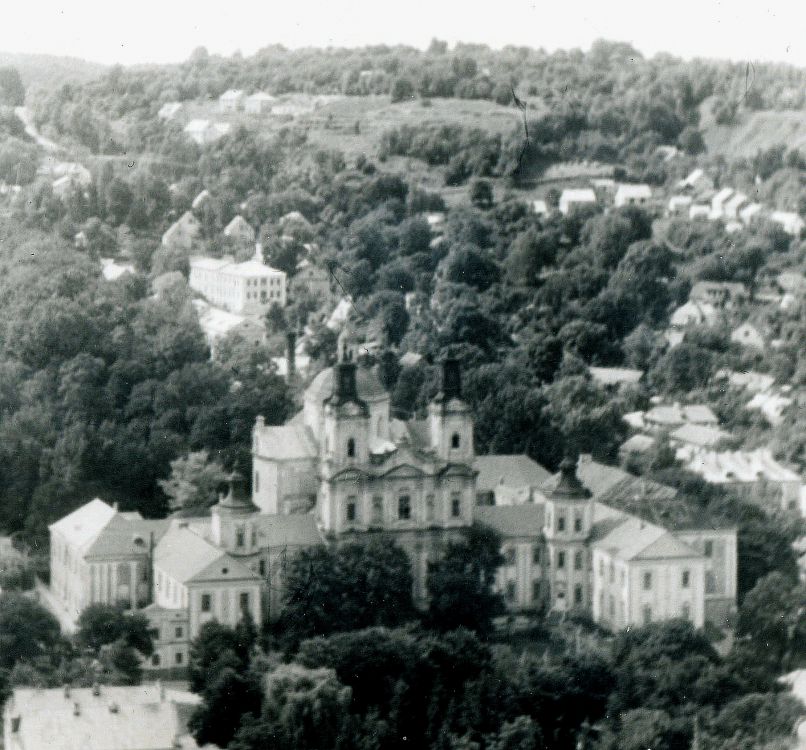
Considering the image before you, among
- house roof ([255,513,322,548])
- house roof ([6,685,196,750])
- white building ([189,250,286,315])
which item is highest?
white building ([189,250,286,315])

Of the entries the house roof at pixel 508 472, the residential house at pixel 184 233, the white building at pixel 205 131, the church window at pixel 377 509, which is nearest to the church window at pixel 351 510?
the church window at pixel 377 509

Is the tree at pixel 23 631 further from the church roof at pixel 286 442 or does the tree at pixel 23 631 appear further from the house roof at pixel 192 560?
the church roof at pixel 286 442

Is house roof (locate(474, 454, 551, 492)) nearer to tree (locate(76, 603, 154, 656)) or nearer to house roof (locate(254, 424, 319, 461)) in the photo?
house roof (locate(254, 424, 319, 461))

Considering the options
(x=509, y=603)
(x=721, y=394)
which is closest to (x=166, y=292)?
(x=721, y=394)

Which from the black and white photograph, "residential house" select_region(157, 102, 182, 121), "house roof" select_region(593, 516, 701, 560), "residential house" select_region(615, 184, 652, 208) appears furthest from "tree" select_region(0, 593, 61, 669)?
"residential house" select_region(615, 184, 652, 208)

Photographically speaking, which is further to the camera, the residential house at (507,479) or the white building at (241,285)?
the white building at (241,285)

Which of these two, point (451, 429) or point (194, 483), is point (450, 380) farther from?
point (194, 483)

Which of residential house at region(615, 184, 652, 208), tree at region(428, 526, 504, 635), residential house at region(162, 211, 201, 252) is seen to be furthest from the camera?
residential house at region(615, 184, 652, 208)
